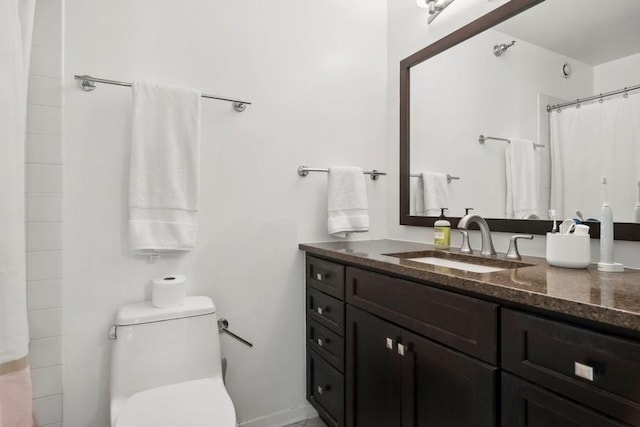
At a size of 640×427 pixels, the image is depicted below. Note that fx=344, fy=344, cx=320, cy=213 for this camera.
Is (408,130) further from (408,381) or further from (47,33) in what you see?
(47,33)

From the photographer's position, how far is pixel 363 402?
1356 mm

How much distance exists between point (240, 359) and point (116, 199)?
916 millimetres

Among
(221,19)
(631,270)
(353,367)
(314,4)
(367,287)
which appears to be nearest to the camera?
(631,270)

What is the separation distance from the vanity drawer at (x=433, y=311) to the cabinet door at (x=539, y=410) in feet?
0.25

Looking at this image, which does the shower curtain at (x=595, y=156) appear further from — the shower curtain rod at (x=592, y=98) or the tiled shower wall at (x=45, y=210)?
the tiled shower wall at (x=45, y=210)

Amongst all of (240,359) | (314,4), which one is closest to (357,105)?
(314,4)

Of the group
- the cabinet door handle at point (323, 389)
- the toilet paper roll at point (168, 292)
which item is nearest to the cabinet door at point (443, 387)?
the cabinet door handle at point (323, 389)

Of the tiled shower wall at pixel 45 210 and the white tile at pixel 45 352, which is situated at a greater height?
the tiled shower wall at pixel 45 210

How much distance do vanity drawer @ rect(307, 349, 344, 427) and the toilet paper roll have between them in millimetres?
722

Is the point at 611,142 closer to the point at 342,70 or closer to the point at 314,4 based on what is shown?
the point at 342,70

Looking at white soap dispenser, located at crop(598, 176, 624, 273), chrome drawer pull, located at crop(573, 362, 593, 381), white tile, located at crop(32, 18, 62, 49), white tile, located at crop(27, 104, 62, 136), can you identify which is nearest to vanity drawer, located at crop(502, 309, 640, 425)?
chrome drawer pull, located at crop(573, 362, 593, 381)

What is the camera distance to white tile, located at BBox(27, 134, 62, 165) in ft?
4.09

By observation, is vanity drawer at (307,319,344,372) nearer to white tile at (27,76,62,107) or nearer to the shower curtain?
the shower curtain

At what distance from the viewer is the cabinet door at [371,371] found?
119 centimetres
